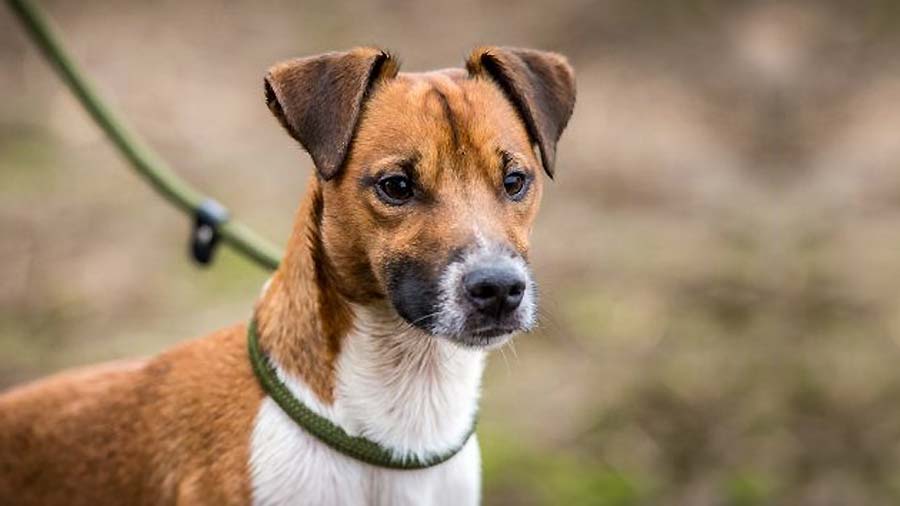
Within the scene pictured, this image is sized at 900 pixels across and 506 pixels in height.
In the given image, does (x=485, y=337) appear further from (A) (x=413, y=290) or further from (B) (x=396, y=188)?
(B) (x=396, y=188)

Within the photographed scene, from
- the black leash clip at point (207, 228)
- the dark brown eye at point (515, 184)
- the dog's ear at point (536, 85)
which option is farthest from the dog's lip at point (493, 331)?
the black leash clip at point (207, 228)

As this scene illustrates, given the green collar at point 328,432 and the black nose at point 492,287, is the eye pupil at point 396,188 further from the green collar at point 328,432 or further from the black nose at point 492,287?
the green collar at point 328,432

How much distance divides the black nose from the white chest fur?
363 mm

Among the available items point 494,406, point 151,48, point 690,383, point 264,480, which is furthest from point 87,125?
point 264,480

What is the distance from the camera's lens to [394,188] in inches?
156

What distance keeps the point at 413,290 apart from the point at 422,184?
0.34 meters

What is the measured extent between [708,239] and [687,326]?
4.21 ft

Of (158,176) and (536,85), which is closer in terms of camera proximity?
(536,85)

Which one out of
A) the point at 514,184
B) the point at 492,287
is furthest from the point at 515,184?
the point at 492,287

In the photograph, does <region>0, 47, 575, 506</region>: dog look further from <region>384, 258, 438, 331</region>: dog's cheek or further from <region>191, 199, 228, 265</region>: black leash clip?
<region>191, 199, 228, 265</region>: black leash clip

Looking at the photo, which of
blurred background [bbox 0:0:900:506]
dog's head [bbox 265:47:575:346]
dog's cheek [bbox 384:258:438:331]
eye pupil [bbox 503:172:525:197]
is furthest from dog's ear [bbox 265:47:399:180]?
blurred background [bbox 0:0:900:506]

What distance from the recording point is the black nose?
3.76 m

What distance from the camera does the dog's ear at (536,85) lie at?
4234 millimetres

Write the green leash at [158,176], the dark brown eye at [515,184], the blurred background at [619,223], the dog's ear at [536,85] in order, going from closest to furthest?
the dark brown eye at [515,184] < the dog's ear at [536,85] < the green leash at [158,176] < the blurred background at [619,223]
